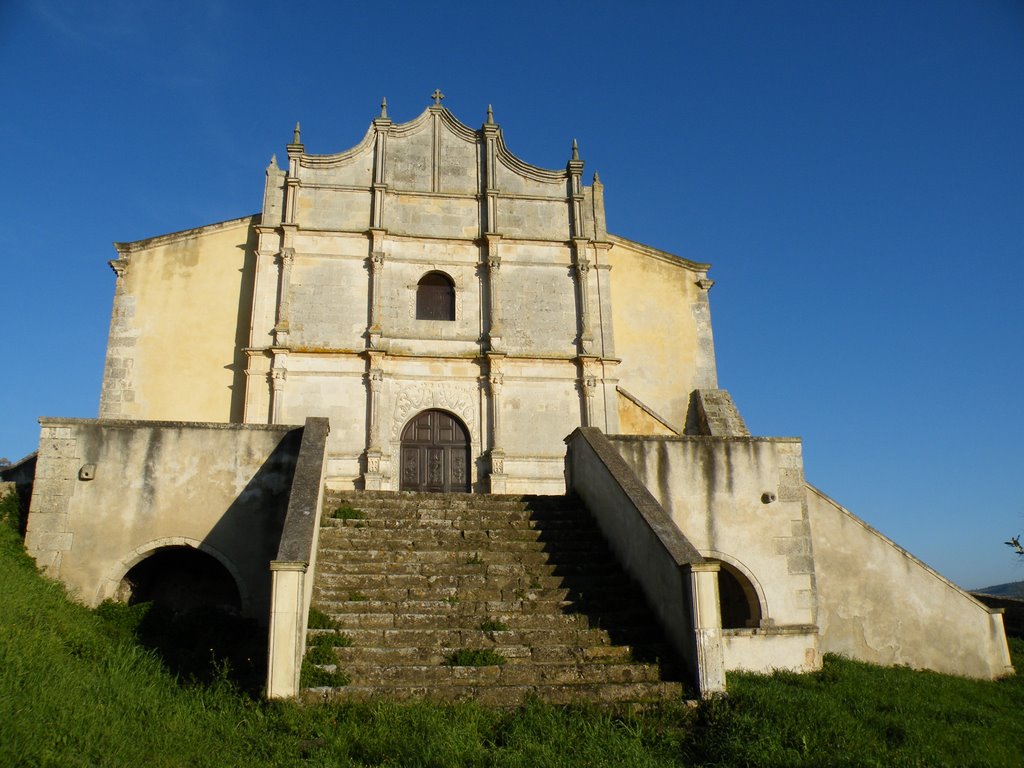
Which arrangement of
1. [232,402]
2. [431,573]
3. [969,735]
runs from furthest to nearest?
[232,402] → [431,573] → [969,735]

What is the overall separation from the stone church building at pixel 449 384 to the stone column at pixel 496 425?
0.16ft

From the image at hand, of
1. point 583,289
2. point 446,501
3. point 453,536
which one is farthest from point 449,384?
point 453,536

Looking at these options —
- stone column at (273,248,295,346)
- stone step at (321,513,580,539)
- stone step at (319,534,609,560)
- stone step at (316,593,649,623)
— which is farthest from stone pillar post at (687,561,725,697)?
stone column at (273,248,295,346)

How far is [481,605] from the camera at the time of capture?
8.05 metres

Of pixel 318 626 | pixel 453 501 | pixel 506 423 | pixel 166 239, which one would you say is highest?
pixel 166 239

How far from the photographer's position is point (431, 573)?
8.58 metres

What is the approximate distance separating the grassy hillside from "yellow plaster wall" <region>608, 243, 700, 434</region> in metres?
10.2

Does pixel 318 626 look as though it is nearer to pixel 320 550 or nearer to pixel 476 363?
pixel 320 550

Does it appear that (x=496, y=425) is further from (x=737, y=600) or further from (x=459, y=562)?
(x=459, y=562)

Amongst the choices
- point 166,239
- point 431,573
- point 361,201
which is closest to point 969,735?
point 431,573

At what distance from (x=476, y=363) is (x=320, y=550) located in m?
8.12

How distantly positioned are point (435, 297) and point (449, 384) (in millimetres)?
2123

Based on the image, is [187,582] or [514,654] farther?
[187,582]

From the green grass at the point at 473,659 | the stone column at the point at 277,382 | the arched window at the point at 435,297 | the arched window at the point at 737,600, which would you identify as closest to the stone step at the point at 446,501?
the arched window at the point at 737,600
